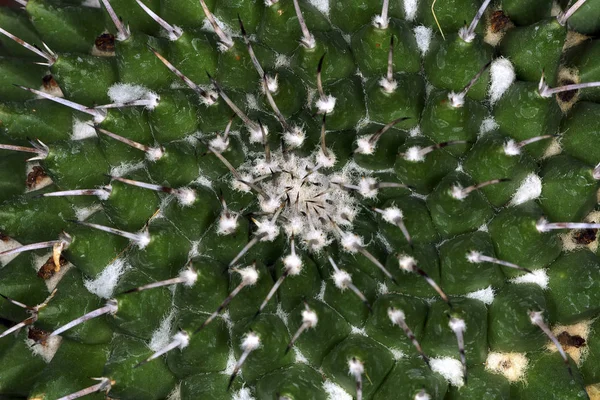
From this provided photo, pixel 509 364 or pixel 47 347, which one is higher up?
pixel 509 364

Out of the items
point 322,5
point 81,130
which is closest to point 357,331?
point 322,5

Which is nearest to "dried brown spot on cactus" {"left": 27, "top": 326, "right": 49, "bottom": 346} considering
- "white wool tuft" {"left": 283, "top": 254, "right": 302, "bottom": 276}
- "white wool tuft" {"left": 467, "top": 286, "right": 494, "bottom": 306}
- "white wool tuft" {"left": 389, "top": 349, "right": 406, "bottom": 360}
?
"white wool tuft" {"left": 283, "top": 254, "right": 302, "bottom": 276}

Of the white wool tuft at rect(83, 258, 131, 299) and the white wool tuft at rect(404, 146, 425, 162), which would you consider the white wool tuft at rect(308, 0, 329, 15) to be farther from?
the white wool tuft at rect(83, 258, 131, 299)

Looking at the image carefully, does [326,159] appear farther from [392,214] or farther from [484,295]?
[484,295]

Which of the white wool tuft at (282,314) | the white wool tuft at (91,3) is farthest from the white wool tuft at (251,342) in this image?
the white wool tuft at (91,3)

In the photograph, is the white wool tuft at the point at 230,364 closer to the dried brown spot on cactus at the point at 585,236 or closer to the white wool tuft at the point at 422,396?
the white wool tuft at the point at 422,396

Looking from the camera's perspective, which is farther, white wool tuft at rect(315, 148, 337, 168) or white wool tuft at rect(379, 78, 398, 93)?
white wool tuft at rect(315, 148, 337, 168)
